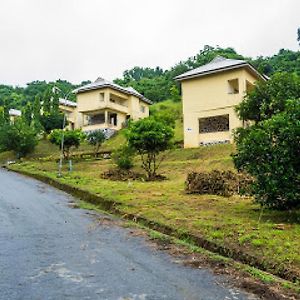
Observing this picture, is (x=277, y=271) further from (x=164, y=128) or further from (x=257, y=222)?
(x=164, y=128)

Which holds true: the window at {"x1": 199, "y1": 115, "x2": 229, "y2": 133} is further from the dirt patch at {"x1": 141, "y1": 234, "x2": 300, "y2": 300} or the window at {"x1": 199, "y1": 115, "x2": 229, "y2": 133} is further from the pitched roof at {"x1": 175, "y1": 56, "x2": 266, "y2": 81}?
the dirt patch at {"x1": 141, "y1": 234, "x2": 300, "y2": 300}

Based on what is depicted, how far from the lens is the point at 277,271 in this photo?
6.14 metres

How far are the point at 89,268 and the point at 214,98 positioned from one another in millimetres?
27593

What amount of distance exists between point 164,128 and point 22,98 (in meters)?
67.4

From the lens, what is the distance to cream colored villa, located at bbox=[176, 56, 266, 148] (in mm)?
31562

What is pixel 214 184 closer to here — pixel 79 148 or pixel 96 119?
pixel 79 148

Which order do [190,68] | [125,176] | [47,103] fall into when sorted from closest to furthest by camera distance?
[125,176]
[47,103]
[190,68]

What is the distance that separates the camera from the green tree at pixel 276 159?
8.92 meters

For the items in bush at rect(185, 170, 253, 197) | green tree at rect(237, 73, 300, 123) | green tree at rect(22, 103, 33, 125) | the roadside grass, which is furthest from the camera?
green tree at rect(22, 103, 33, 125)

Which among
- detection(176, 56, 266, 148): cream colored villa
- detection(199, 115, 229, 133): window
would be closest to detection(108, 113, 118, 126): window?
detection(176, 56, 266, 148): cream colored villa

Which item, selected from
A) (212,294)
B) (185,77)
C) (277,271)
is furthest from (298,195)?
(185,77)

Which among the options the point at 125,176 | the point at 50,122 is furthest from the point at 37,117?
the point at 125,176

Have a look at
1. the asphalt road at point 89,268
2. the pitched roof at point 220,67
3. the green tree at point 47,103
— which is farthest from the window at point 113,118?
the asphalt road at point 89,268

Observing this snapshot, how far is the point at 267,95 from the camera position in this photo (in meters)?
20.5
